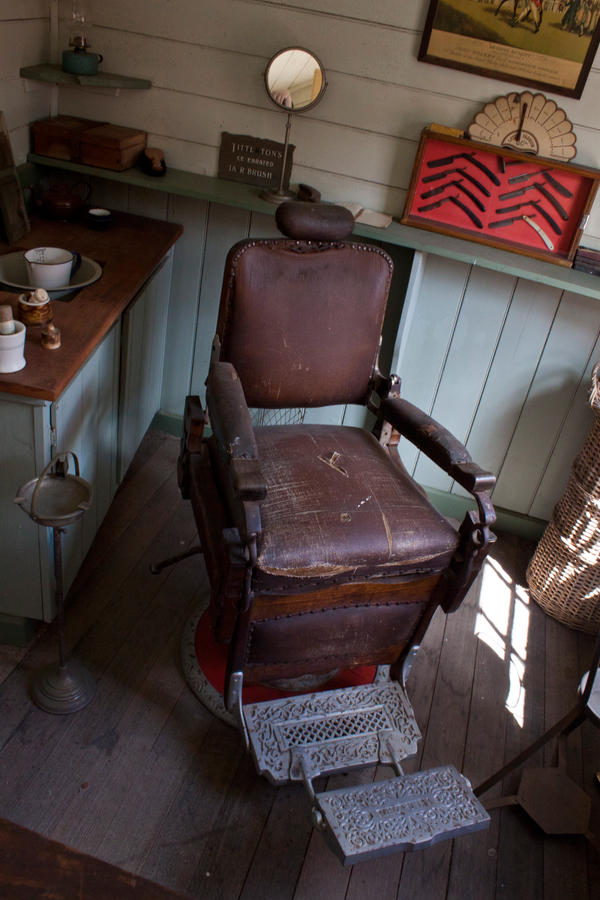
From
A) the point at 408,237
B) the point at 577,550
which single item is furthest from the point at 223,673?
the point at 408,237

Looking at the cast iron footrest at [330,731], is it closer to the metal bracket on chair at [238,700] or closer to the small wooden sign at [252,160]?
the metal bracket on chair at [238,700]

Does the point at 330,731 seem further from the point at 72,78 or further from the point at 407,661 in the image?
the point at 72,78

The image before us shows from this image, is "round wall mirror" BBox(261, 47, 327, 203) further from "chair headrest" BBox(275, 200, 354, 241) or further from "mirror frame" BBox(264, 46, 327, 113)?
"chair headrest" BBox(275, 200, 354, 241)

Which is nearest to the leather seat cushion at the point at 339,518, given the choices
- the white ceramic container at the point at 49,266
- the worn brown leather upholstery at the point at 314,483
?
the worn brown leather upholstery at the point at 314,483

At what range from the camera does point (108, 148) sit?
7.85ft

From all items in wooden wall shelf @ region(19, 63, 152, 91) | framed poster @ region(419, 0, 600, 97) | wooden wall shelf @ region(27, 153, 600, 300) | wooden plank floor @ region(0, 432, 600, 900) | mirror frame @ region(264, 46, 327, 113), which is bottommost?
wooden plank floor @ region(0, 432, 600, 900)

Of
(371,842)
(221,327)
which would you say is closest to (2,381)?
(221,327)

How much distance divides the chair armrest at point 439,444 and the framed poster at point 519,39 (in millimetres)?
1143

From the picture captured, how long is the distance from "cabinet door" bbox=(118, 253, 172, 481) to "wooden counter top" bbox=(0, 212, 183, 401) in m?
0.11

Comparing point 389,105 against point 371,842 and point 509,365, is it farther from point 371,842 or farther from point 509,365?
point 371,842

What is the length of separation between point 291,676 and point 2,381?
100 cm

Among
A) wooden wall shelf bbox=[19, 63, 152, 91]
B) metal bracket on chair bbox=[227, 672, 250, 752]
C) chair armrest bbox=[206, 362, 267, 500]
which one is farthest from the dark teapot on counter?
metal bracket on chair bbox=[227, 672, 250, 752]

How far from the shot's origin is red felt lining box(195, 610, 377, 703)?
2.01 metres

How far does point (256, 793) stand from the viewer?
179 centimetres
